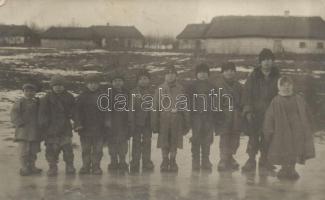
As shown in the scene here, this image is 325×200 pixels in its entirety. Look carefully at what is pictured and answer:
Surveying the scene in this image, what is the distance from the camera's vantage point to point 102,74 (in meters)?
2.66

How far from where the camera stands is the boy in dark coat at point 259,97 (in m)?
2.59

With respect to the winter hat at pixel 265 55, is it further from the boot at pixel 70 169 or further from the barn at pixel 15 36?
the barn at pixel 15 36

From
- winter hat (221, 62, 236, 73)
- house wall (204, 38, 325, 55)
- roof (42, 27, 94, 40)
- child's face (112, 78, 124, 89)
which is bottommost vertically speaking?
child's face (112, 78, 124, 89)

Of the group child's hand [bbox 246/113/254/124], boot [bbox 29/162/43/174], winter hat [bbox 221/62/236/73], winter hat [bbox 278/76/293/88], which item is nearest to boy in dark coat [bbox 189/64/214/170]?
winter hat [bbox 221/62/236/73]

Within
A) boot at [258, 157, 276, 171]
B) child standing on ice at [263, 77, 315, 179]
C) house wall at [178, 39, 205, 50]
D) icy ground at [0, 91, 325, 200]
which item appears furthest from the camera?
house wall at [178, 39, 205, 50]

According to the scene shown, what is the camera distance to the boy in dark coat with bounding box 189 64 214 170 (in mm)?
2607

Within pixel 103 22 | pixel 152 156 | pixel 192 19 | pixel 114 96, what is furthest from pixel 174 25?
pixel 152 156

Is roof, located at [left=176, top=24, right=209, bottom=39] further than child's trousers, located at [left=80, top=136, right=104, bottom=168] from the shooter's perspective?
Yes

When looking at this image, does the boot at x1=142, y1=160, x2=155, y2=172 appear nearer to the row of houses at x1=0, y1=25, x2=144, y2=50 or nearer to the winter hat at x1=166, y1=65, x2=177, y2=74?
the winter hat at x1=166, y1=65, x2=177, y2=74

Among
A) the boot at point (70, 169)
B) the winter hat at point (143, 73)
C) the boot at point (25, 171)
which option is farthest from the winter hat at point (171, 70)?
the boot at point (25, 171)

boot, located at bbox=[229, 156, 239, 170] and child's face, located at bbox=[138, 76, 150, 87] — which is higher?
child's face, located at bbox=[138, 76, 150, 87]

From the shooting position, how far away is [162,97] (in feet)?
8.50

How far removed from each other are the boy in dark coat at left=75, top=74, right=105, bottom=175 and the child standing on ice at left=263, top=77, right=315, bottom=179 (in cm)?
115

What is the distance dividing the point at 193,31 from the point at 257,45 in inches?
19.0
